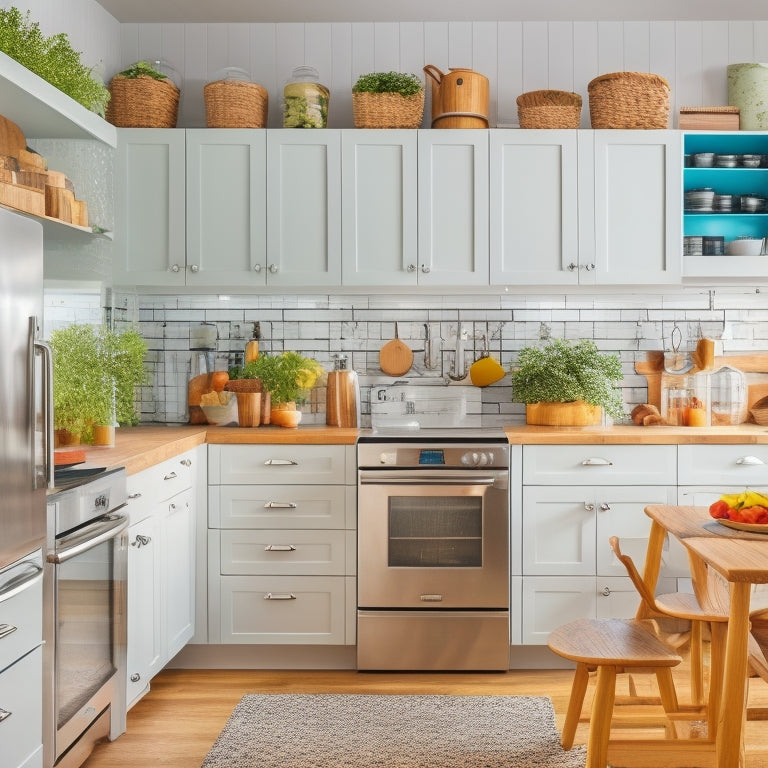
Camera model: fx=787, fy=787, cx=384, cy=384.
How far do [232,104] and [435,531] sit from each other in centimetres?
210

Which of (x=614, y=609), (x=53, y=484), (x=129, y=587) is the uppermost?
(x=53, y=484)

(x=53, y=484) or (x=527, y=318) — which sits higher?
(x=527, y=318)

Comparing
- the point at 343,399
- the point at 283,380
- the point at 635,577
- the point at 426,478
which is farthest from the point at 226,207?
the point at 635,577

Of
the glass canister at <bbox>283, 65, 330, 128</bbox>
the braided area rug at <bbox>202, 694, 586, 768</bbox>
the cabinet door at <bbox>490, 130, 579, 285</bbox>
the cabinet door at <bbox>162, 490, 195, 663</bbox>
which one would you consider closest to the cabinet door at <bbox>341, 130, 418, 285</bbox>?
the glass canister at <bbox>283, 65, 330, 128</bbox>

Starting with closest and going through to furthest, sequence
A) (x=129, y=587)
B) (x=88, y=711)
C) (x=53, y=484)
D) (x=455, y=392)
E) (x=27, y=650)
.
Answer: (x=27, y=650)
(x=53, y=484)
(x=88, y=711)
(x=129, y=587)
(x=455, y=392)

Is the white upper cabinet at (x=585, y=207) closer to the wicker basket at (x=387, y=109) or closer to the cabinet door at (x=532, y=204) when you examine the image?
the cabinet door at (x=532, y=204)

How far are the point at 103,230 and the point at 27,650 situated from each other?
1665 mm

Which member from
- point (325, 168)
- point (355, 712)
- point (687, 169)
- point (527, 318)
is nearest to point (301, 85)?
point (325, 168)

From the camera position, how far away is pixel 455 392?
12.8ft

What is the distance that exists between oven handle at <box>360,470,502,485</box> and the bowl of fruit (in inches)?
43.7

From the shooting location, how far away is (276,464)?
3295 millimetres

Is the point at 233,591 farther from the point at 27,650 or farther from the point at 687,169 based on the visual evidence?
the point at 687,169

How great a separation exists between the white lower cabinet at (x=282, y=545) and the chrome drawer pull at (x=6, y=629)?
151 cm

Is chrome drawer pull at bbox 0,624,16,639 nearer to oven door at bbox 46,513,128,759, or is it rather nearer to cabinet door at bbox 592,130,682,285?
oven door at bbox 46,513,128,759
